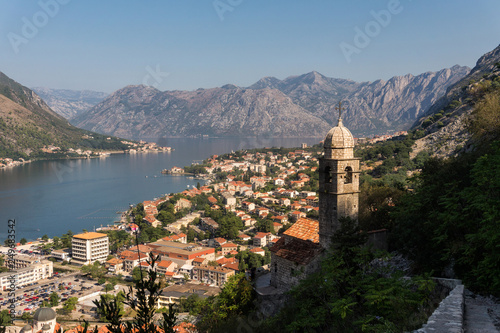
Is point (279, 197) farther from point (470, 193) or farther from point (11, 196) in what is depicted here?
point (470, 193)

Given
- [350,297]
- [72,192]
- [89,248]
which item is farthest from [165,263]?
[72,192]

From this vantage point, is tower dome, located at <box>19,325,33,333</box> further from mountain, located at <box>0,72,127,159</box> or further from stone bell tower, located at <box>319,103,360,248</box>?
mountain, located at <box>0,72,127,159</box>

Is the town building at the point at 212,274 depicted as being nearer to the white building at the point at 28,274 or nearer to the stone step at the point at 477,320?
the white building at the point at 28,274

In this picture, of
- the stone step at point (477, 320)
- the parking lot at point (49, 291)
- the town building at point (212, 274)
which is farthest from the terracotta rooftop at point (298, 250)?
the parking lot at point (49, 291)

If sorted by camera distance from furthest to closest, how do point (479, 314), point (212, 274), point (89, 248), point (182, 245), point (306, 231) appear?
point (182, 245) → point (89, 248) → point (212, 274) → point (306, 231) → point (479, 314)

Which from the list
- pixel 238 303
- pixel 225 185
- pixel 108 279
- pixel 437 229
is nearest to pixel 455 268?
pixel 437 229

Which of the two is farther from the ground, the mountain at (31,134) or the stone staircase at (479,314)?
the mountain at (31,134)

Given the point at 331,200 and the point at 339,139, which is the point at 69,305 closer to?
the point at 331,200
